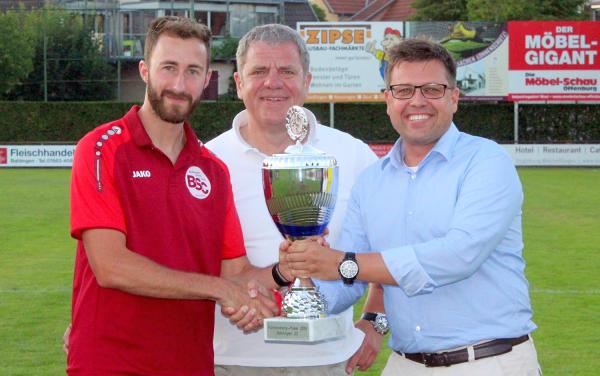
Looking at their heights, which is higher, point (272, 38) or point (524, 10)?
point (524, 10)

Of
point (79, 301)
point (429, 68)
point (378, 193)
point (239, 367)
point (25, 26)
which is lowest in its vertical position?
point (239, 367)

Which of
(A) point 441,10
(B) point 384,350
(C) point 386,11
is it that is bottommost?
(B) point 384,350

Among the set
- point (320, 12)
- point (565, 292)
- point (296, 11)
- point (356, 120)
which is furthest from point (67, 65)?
point (565, 292)

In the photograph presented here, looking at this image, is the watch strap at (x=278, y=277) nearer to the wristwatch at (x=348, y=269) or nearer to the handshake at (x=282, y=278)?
the handshake at (x=282, y=278)

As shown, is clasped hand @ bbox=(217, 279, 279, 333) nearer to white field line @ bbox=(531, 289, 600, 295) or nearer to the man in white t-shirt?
the man in white t-shirt

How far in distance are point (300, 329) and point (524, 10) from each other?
165 feet

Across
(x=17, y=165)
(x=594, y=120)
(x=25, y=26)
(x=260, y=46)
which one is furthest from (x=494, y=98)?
(x=260, y=46)

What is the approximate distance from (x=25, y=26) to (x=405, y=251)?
166ft

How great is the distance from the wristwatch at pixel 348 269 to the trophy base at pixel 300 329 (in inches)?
7.7

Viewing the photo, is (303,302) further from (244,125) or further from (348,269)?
(244,125)

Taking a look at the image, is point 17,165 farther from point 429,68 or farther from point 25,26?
point 429,68

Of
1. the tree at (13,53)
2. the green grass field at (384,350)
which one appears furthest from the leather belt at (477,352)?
the tree at (13,53)

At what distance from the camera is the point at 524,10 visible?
51906 millimetres

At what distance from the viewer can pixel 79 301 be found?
3.94m
